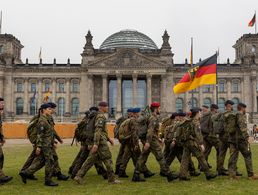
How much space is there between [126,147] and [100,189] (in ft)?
9.34

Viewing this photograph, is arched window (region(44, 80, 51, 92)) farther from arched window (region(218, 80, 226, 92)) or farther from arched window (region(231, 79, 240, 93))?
arched window (region(231, 79, 240, 93))

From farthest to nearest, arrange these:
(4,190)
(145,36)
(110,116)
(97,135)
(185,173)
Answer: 1. (145,36)
2. (110,116)
3. (185,173)
4. (97,135)
5. (4,190)

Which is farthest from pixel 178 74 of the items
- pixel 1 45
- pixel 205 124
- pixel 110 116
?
pixel 205 124

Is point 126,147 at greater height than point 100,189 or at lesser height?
greater

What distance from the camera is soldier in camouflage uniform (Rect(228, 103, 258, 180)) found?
12.3 m

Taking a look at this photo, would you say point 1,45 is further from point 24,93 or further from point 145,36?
point 145,36

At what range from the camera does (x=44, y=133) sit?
11.3m

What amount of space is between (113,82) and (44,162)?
66.9m

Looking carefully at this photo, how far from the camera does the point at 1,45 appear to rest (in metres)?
79.9

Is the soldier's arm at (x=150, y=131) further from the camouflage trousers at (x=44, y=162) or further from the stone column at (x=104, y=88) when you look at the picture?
the stone column at (x=104, y=88)

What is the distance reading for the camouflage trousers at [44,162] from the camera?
11109mm

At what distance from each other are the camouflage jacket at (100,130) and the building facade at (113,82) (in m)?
62.6

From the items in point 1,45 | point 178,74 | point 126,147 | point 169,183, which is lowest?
point 169,183

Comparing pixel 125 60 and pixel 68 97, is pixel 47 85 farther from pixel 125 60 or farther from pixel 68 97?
pixel 125 60
